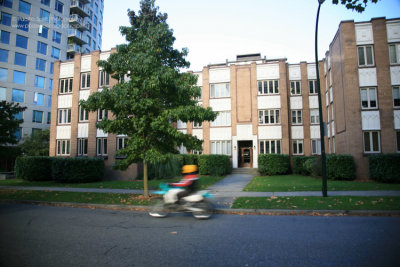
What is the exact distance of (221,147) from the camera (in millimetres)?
27031

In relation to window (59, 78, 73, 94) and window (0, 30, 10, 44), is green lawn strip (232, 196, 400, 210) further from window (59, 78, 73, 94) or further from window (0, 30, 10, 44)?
window (0, 30, 10, 44)

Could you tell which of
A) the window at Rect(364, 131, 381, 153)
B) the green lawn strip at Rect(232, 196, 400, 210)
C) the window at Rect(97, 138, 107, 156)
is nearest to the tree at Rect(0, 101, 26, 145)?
the window at Rect(97, 138, 107, 156)

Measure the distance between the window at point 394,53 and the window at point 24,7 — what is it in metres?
49.5

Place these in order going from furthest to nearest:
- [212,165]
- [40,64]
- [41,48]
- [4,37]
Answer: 1. [41,48]
2. [40,64]
3. [4,37]
4. [212,165]

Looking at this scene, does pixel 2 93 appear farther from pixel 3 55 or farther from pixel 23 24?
pixel 23 24

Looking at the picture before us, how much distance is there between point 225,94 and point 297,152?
1024cm

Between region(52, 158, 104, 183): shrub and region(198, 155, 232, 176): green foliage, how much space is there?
9467 millimetres

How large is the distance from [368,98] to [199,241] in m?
→ 19.0

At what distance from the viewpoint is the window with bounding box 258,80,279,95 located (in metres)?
26.4

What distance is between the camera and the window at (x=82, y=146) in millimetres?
24469

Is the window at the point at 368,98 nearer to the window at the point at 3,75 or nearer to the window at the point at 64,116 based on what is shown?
the window at the point at 64,116

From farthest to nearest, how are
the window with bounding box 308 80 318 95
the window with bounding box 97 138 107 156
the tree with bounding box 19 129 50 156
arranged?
the tree with bounding box 19 129 50 156 → the window with bounding box 308 80 318 95 → the window with bounding box 97 138 107 156

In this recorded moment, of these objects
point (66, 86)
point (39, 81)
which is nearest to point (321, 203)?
point (66, 86)

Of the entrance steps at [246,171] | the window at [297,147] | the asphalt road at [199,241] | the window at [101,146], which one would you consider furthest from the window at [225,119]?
the asphalt road at [199,241]
